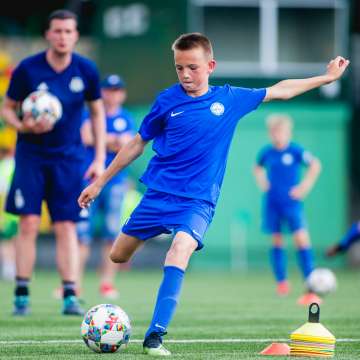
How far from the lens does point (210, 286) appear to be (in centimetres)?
1599

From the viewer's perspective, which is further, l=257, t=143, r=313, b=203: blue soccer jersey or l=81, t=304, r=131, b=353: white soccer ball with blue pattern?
l=257, t=143, r=313, b=203: blue soccer jersey

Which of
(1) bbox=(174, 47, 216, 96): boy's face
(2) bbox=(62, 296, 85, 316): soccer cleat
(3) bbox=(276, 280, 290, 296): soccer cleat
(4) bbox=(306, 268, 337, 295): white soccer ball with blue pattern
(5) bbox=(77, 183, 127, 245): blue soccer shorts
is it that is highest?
(1) bbox=(174, 47, 216, 96): boy's face

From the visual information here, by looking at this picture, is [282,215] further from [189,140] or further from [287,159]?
[189,140]

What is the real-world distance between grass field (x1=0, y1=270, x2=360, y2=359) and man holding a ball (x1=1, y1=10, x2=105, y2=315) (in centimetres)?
59

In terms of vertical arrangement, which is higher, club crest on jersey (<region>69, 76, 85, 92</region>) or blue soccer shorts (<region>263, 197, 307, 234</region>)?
club crest on jersey (<region>69, 76, 85, 92</region>)

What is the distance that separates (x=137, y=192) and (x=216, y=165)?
17267 mm

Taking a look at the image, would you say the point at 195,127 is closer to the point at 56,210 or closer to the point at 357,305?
the point at 56,210

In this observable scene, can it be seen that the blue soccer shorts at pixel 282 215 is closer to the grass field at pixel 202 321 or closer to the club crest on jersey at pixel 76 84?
the grass field at pixel 202 321

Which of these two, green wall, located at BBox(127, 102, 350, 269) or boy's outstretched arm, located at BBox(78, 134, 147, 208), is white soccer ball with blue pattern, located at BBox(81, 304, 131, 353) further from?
green wall, located at BBox(127, 102, 350, 269)

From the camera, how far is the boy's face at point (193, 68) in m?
7.16

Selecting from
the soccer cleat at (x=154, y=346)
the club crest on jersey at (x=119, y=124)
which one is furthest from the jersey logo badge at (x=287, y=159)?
the soccer cleat at (x=154, y=346)

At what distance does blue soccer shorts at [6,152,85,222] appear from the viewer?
31.8ft

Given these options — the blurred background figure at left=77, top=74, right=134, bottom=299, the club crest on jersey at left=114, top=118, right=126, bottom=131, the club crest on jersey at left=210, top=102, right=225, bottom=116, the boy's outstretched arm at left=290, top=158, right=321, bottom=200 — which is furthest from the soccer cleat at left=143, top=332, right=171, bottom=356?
the boy's outstretched arm at left=290, top=158, right=321, bottom=200

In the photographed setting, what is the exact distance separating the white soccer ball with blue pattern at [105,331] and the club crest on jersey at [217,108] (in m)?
1.48
